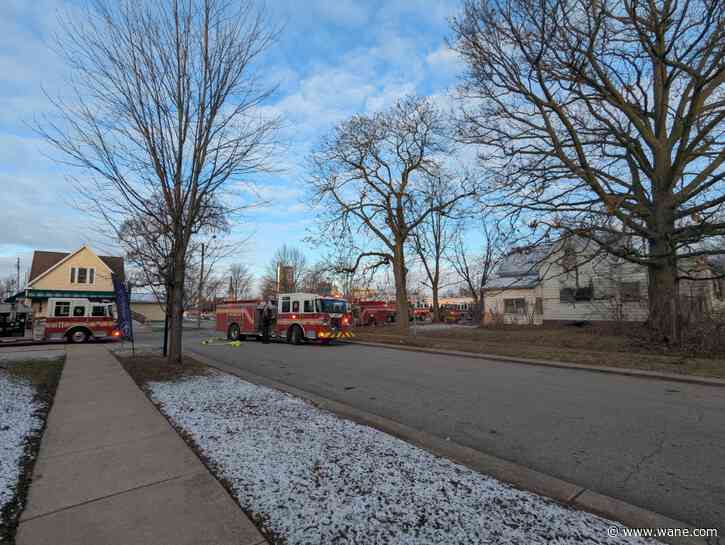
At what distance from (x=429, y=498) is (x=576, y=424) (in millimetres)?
3806

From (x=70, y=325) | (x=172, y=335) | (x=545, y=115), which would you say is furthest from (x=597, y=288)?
(x=70, y=325)

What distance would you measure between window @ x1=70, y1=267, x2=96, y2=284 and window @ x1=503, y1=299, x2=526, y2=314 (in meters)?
39.4

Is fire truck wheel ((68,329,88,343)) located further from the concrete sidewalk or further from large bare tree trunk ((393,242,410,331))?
the concrete sidewalk

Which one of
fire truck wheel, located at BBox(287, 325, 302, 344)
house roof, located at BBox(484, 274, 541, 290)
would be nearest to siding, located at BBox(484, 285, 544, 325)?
house roof, located at BBox(484, 274, 541, 290)

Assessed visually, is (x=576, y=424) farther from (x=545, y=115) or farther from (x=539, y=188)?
(x=545, y=115)

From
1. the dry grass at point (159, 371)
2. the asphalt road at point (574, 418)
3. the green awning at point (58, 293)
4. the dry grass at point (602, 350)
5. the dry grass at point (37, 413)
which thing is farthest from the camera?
the green awning at point (58, 293)

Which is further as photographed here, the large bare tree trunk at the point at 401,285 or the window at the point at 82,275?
the window at the point at 82,275

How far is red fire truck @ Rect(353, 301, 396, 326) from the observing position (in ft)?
117

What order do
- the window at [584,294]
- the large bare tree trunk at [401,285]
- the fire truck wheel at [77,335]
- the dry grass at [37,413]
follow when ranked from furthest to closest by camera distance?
the window at [584,294] → the large bare tree trunk at [401,285] → the fire truck wheel at [77,335] → the dry grass at [37,413]

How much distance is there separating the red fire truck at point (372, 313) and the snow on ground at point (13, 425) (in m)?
28.0

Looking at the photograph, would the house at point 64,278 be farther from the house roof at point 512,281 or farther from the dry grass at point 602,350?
the house roof at point 512,281

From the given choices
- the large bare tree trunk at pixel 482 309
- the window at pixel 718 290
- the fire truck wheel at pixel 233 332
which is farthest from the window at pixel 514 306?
the fire truck wheel at pixel 233 332

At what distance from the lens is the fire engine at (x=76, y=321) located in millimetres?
21406

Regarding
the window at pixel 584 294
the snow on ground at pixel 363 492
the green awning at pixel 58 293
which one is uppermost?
the green awning at pixel 58 293
